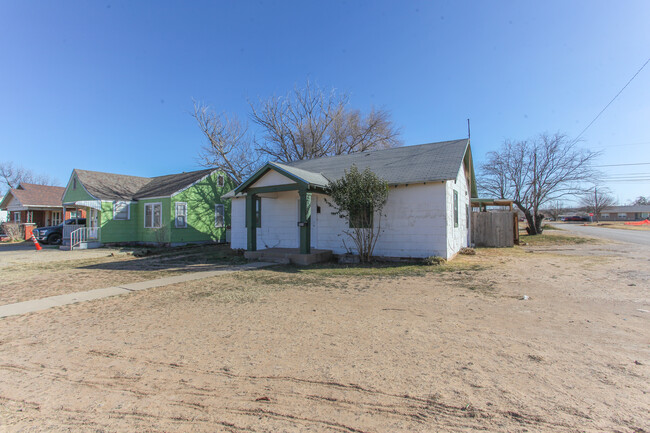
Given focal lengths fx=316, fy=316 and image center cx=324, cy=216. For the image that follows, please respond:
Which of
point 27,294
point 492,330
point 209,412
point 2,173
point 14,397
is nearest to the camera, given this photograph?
point 209,412

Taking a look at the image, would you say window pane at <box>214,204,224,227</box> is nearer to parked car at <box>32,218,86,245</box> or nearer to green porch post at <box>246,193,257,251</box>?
parked car at <box>32,218,86,245</box>

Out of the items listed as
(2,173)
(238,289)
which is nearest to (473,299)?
(238,289)

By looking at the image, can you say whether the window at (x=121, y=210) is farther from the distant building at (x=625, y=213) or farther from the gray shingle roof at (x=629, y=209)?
the gray shingle roof at (x=629, y=209)

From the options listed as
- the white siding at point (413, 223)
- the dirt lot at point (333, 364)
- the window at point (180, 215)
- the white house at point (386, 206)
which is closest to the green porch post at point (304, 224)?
the white house at point (386, 206)

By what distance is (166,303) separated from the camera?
6.08 metres

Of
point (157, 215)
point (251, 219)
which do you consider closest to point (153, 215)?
point (157, 215)

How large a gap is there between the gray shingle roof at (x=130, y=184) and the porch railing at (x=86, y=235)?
2.01 m

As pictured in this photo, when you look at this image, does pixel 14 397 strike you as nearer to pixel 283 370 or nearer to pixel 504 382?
pixel 283 370

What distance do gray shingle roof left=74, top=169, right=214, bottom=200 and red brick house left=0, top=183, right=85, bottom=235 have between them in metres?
8.04

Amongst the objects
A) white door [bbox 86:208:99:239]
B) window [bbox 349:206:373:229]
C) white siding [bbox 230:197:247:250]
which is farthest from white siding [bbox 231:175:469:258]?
white door [bbox 86:208:99:239]

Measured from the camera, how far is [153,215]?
1967cm

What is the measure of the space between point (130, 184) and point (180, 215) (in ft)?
20.0

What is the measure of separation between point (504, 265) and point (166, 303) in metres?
10.0

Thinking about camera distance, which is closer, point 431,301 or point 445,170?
point 431,301
